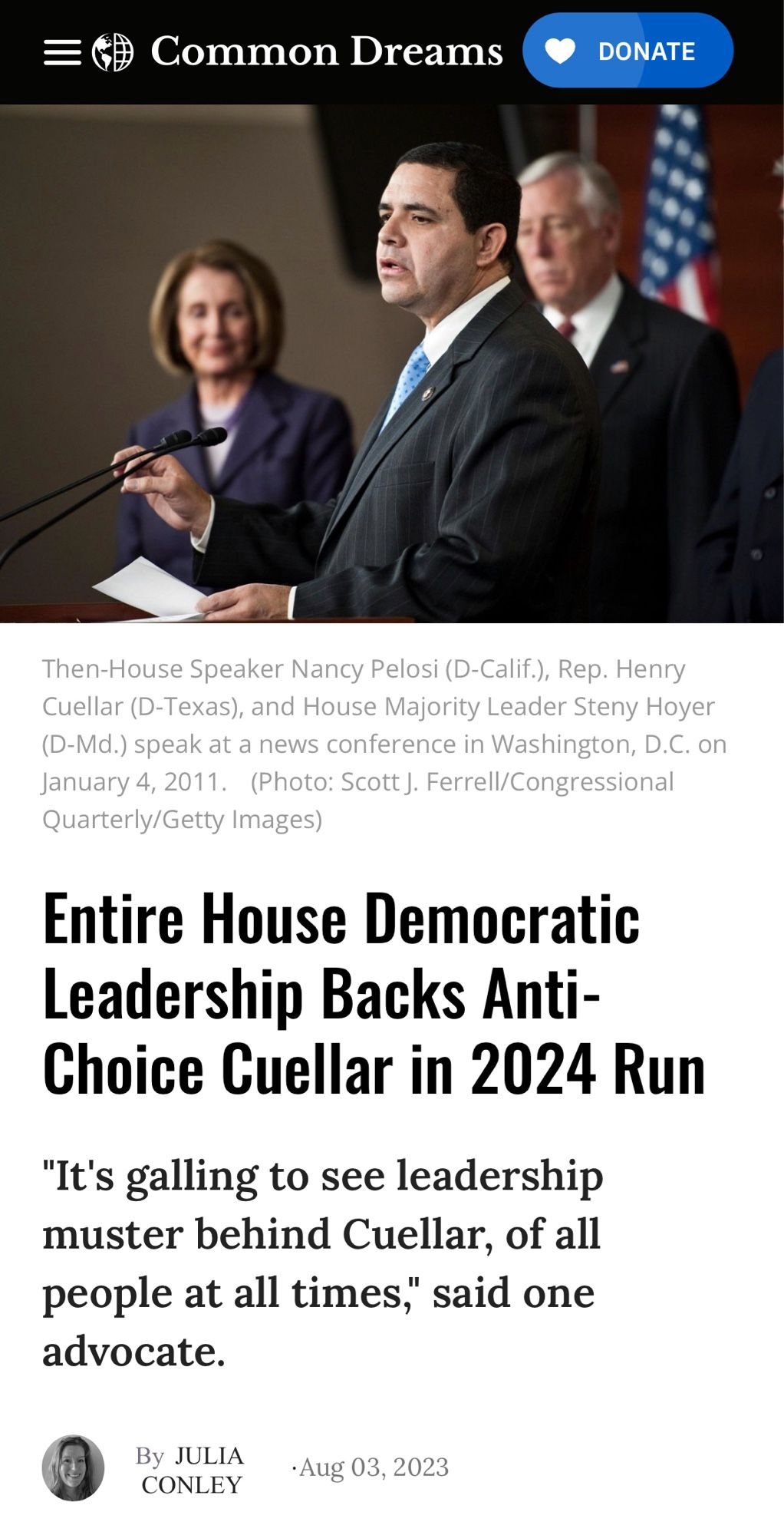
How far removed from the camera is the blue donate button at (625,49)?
2.19 meters

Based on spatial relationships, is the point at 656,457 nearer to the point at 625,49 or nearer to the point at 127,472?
the point at 625,49

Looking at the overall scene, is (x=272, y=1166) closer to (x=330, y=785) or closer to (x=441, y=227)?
(x=330, y=785)

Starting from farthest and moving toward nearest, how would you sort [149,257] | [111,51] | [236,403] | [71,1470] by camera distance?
[149,257]
[236,403]
[111,51]
[71,1470]

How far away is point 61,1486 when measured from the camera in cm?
195

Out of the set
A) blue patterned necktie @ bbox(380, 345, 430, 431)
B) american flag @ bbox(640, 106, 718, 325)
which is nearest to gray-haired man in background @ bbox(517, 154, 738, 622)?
blue patterned necktie @ bbox(380, 345, 430, 431)

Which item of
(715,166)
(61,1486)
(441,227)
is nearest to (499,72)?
(441,227)

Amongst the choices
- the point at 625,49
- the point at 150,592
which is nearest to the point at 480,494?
the point at 150,592

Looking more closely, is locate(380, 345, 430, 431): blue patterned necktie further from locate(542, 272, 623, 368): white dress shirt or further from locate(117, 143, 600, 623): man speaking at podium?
locate(542, 272, 623, 368): white dress shirt

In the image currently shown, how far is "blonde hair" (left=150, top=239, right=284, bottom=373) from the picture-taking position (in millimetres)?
3359

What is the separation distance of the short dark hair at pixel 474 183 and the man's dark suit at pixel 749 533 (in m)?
0.60

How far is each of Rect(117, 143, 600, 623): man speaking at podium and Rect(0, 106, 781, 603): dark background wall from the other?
0.52 m

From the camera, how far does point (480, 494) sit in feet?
6.72

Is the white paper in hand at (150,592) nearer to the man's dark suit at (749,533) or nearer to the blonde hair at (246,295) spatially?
the man's dark suit at (749,533)

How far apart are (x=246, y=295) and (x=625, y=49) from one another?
1325 millimetres
